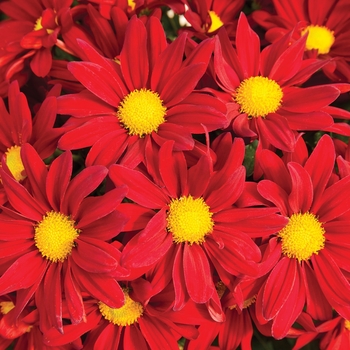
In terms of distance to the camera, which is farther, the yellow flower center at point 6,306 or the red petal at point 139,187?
the yellow flower center at point 6,306

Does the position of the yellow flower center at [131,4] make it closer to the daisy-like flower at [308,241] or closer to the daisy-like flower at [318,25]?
the daisy-like flower at [318,25]

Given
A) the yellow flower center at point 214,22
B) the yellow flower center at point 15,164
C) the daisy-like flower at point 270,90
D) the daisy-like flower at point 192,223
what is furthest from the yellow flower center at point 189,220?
the yellow flower center at point 214,22

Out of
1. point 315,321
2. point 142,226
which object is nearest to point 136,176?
point 142,226

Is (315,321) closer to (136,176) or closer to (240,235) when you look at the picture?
(240,235)

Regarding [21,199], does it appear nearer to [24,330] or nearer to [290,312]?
[24,330]

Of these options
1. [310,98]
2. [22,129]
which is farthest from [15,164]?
[310,98]

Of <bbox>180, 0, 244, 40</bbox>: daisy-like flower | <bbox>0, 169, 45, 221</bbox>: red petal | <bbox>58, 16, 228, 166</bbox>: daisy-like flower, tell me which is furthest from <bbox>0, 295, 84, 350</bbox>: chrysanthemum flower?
<bbox>180, 0, 244, 40</bbox>: daisy-like flower
